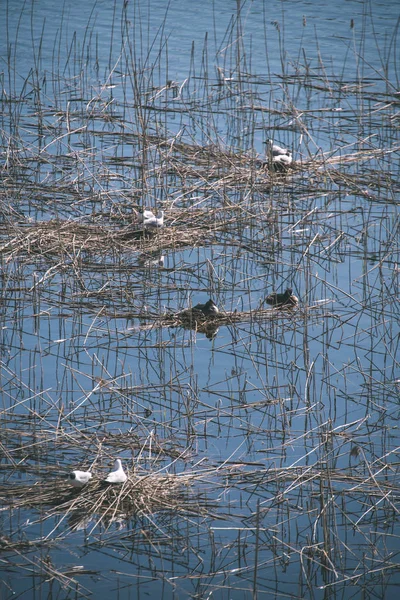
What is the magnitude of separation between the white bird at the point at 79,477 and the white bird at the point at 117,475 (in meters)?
0.09

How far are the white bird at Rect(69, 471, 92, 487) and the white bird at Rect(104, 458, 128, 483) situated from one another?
87 millimetres

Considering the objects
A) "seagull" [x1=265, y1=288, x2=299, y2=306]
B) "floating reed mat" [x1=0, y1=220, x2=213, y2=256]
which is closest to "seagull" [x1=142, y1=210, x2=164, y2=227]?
"floating reed mat" [x1=0, y1=220, x2=213, y2=256]

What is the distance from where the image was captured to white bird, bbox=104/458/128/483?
13.7 ft

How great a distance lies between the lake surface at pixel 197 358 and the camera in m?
3.92

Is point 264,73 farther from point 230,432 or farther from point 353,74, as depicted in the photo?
point 230,432

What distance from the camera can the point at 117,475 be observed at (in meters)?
4.18

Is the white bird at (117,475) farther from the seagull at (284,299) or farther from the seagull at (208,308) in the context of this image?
the seagull at (284,299)

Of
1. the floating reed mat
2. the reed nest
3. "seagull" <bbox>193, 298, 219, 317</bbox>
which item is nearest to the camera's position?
the reed nest

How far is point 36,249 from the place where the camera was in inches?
271

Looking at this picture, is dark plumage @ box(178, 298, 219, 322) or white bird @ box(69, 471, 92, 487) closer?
white bird @ box(69, 471, 92, 487)

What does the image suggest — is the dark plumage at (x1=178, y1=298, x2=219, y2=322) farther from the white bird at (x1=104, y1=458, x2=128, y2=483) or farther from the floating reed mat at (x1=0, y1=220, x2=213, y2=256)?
the white bird at (x1=104, y1=458, x2=128, y2=483)

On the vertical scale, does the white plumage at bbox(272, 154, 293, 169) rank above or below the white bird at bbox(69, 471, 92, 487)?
above

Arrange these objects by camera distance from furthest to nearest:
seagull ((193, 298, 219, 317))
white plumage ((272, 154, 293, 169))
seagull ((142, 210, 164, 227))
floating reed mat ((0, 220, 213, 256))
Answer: white plumage ((272, 154, 293, 169)) < seagull ((142, 210, 164, 227)) < floating reed mat ((0, 220, 213, 256)) < seagull ((193, 298, 219, 317))

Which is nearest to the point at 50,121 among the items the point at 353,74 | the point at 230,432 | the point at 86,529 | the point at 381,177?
the point at 381,177
